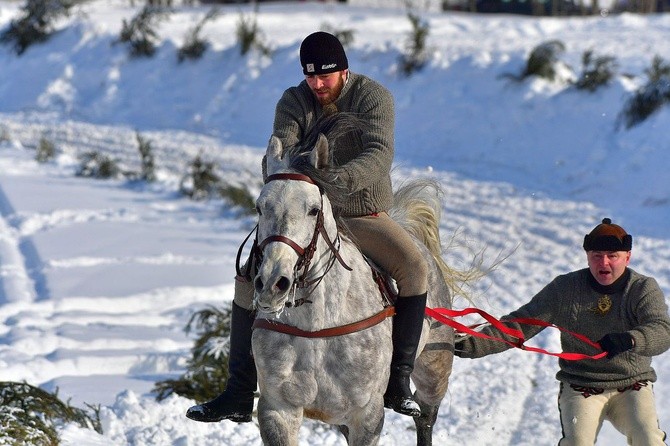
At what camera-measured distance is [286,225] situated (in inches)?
159

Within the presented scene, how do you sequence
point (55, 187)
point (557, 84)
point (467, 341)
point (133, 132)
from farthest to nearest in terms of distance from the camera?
point (133, 132) < point (557, 84) < point (55, 187) < point (467, 341)

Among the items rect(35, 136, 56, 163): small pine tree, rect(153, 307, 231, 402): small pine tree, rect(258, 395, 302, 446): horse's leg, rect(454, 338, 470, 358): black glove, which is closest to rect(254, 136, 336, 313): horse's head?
rect(258, 395, 302, 446): horse's leg

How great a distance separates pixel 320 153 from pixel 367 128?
21.8 inches

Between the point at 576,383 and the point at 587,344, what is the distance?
207mm

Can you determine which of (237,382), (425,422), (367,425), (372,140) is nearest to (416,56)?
(425,422)

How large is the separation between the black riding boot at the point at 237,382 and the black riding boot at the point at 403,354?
2.17 ft

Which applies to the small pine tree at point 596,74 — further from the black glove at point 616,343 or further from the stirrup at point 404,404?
the stirrup at point 404,404

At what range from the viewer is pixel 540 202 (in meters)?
12.5

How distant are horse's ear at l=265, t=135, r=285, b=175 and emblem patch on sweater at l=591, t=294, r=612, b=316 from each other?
6.47 ft

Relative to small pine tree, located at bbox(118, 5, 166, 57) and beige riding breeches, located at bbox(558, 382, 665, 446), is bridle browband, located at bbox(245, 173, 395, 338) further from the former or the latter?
small pine tree, located at bbox(118, 5, 166, 57)

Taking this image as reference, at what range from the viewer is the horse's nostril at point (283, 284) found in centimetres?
392

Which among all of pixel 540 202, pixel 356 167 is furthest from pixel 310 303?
pixel 540 202

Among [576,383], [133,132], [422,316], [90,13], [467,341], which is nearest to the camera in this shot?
[422,316]

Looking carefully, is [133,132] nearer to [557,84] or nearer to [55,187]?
[55,187]
